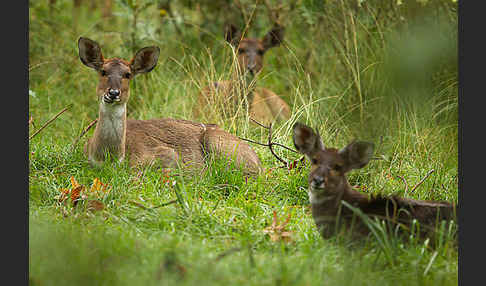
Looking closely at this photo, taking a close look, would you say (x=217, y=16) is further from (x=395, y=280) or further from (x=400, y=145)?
(x=395, y=280)

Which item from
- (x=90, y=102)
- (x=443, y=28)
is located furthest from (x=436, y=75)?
(x=90, y=102)

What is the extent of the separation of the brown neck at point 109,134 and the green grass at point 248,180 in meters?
0.19

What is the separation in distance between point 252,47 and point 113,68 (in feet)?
10.6

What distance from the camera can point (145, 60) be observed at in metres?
5.80

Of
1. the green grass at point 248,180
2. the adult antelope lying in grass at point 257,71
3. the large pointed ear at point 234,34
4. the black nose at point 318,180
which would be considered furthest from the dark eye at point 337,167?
the large pointed ear at point 234,34

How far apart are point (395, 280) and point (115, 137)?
2980mm

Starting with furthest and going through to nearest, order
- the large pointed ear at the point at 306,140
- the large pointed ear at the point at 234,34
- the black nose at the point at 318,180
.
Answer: the large pointed ear at the point at 234,34
the large pointed ear at the point at 306,140
the black nose at the point at 318,180

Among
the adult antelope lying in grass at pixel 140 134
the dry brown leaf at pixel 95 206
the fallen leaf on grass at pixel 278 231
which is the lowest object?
the fallen leaf on grass at pixel 278 231

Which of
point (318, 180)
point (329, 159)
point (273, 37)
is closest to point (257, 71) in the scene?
point (273, 37)

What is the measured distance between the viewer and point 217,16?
10008 millimetres

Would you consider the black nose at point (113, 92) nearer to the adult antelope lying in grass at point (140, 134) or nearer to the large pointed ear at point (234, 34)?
the adult antelope lying in grass at point (140, 134)

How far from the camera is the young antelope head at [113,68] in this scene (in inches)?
213

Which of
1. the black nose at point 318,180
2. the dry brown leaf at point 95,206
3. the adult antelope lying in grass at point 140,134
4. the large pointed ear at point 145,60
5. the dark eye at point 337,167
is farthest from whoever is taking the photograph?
the large pointed ear at point 145,60

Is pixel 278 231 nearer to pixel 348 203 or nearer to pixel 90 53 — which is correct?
pixel 348 203
